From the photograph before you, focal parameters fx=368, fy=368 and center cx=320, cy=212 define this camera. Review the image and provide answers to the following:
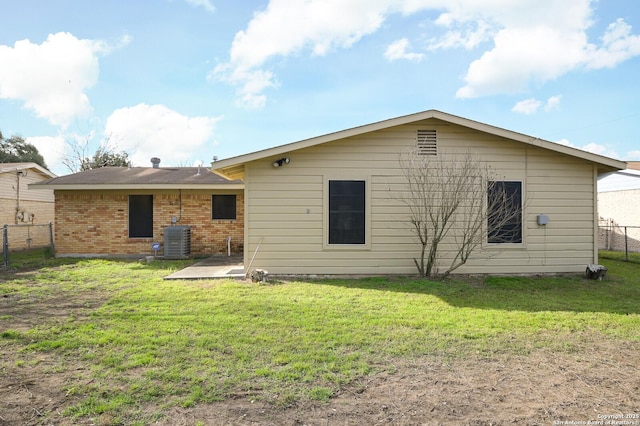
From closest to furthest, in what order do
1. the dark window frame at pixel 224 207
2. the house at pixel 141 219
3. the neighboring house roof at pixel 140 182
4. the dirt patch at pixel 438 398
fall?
the dirt patch at pixel 438 398, the neighboring house roof at pixel 140 182, the house at pixel 141 219, the dark window frame at pixel 224 207

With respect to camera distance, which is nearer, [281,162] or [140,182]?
[281,162]

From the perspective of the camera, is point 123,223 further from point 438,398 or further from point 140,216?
point 438,398

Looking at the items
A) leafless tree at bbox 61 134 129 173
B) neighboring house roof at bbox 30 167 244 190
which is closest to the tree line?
leafless tree at bbox 61 134 129 173

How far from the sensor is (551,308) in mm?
Answer: 5387

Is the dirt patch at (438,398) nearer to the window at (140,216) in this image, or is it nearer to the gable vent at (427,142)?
the gable vent at (427,142)

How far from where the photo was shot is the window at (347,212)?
770 centimetres

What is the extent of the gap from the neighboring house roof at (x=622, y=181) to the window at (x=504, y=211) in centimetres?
917

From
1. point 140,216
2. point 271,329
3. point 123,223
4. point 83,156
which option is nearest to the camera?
point 271,329

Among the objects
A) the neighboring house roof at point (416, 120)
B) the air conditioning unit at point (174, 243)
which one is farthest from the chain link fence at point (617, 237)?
the air conditioning unit at point (174, 243)

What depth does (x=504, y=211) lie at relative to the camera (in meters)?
7.78

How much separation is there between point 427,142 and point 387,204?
5.19 feet

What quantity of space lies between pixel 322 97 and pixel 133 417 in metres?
11.1

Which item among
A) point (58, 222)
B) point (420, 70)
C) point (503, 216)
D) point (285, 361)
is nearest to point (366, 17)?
point (420, 70)

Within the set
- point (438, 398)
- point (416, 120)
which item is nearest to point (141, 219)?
point (416, 120)
